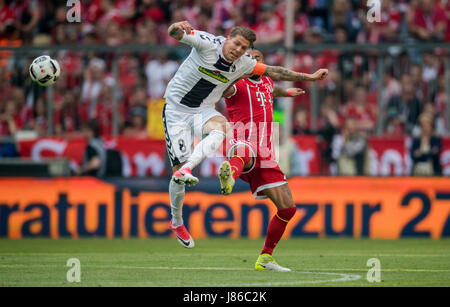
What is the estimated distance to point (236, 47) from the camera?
10.8 metres

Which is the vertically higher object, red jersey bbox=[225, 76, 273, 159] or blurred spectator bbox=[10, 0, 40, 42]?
blurred spectator bbox=[10, 0, 40, 42]

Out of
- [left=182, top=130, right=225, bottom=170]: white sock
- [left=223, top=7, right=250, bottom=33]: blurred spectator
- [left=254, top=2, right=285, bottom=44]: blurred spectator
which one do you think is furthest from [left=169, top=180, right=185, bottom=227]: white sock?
[left=223, top=7, right=250, bottom=33]: blurred spectator

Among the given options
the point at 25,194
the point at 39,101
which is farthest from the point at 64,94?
the point at 25,194

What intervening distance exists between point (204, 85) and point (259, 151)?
114 cm

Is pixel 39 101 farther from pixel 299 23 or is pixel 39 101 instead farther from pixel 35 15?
pixel 299 23

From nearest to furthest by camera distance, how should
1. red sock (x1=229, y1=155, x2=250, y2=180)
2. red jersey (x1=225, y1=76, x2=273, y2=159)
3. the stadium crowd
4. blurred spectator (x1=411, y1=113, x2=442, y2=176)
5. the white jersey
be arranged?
red sock (x1=229, y1=155, x2=250, y2=180)
the white jersey
red jersey (x1=225, y1=76, x2=273, y2=159)
blurred spectator (x1=411, y1=113, x2=442, y2=176)
the stadium crowd

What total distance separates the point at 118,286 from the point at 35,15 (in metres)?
14.0

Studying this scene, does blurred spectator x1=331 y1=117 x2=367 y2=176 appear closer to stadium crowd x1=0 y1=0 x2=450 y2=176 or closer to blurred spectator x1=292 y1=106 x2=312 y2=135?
stadium crowd x1=0 y1=0 x2=450 y2=176

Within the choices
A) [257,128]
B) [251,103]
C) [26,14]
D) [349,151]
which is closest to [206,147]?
[257,128]

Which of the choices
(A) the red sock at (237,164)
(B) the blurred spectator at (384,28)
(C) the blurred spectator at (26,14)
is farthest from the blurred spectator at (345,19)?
(A) the red sock at (237,164)

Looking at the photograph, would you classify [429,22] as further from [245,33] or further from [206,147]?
[206,147]

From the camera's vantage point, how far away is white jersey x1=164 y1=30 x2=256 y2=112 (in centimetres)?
1101

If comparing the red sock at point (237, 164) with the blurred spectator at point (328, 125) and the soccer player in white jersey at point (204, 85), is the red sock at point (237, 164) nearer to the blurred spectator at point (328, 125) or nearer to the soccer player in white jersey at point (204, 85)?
the soccer player in white jersey at point (204, 85)

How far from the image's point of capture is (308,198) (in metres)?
17.8
